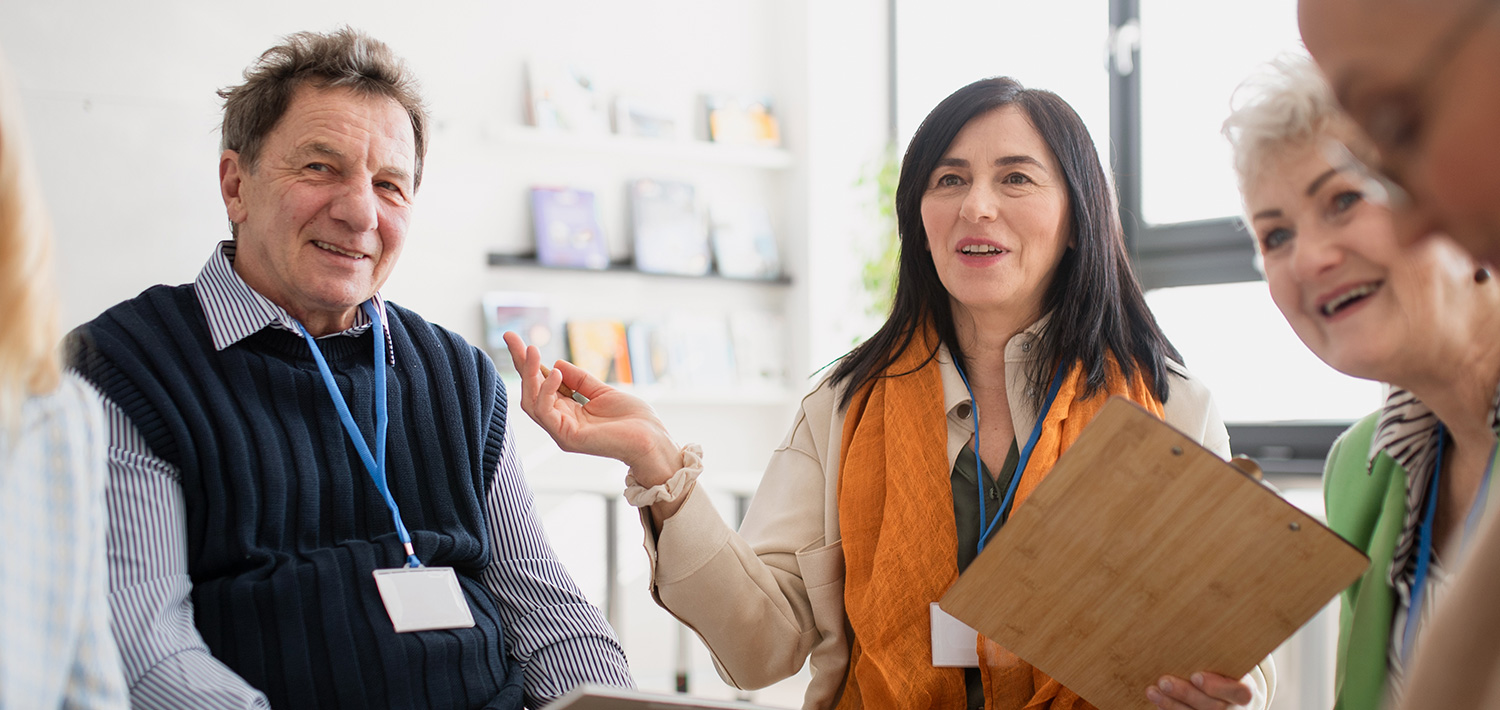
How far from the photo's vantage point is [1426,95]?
439 mm

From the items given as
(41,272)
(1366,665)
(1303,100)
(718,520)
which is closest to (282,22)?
(718,520)

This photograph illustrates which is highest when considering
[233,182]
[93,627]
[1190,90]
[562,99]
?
[562,99]

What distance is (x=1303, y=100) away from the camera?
3.81 feet

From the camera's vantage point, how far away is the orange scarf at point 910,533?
5.11ft

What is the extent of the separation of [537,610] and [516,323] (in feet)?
9.19

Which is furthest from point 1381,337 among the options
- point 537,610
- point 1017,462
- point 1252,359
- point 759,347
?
point 759,347

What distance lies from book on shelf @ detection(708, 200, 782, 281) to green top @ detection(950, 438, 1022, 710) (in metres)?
3.16

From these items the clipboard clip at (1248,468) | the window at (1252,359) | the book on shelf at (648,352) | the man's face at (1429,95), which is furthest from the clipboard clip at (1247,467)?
the book on shelf at (648,352)

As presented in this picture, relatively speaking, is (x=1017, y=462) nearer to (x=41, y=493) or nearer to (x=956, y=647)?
(x=956, y=647)

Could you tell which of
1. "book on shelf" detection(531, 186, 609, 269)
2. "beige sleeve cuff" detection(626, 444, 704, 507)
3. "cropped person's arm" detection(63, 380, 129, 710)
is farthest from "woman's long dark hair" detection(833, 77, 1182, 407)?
"book on shelf" detection(531, 186, 609, 269)

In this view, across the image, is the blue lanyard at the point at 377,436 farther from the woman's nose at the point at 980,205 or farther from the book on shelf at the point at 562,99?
the book on shelf at the point at 562,99

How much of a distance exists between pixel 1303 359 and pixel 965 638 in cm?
261

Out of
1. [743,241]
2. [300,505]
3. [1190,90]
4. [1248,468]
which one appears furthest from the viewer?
[743,241]

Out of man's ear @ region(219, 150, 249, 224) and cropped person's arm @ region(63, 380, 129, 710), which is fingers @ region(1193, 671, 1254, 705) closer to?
cropped person's arm @ region(63, 380, 129, 710)
